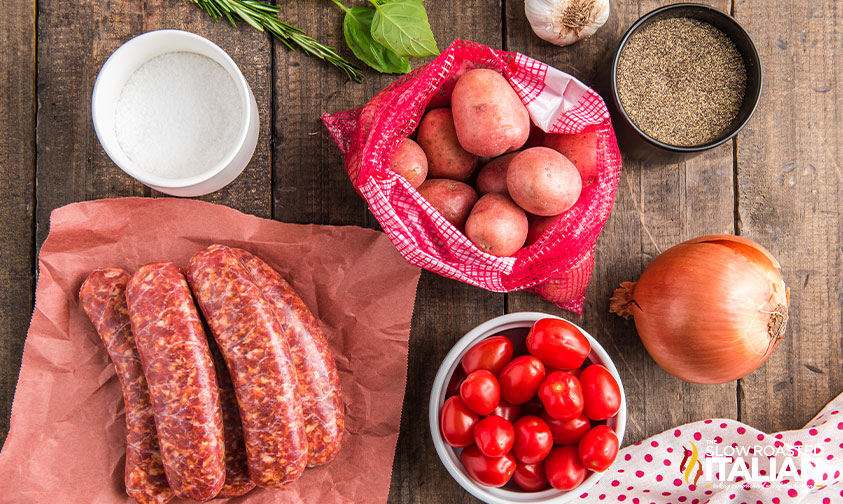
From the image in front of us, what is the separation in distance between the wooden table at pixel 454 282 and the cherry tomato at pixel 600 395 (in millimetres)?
240

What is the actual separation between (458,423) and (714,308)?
1.78ft

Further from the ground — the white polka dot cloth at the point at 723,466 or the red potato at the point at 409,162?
the red potato at the point at 409,162

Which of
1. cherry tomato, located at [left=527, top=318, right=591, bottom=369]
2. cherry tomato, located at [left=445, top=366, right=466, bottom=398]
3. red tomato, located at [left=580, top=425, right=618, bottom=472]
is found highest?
cherry tomato, located at [left=527, top=318, right=591, bottom=369]

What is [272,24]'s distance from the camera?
46.8 inches

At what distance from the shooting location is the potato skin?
98 cm

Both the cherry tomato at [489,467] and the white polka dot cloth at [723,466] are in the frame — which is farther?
the white polka dot cloth at [723,466]

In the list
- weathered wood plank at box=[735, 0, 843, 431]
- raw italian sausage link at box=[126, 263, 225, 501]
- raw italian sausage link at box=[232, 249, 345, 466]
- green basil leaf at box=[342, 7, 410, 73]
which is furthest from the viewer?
weathered wood plank at box=[735, 0, 843, 431]

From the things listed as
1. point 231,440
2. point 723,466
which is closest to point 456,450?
point 231,440

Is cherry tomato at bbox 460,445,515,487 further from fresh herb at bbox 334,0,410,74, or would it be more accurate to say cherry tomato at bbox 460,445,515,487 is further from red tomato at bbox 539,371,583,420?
fresh herb at bbox 334,0,410,74

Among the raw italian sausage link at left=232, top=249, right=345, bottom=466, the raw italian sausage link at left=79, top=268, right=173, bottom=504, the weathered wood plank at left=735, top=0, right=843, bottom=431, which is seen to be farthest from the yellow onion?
the raw italian sausage link at left=79, top=268, right=173, bottom=504

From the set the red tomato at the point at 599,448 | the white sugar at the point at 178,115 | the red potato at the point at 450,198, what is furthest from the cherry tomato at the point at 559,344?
the white sugar at the point at 178,115

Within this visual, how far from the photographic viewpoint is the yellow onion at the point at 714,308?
108cm

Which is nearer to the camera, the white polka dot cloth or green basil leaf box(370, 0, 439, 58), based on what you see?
green basil leaf box(370, 0, 439, 58)

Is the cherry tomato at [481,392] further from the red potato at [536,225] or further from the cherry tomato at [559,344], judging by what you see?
the red potato at [536,225]
